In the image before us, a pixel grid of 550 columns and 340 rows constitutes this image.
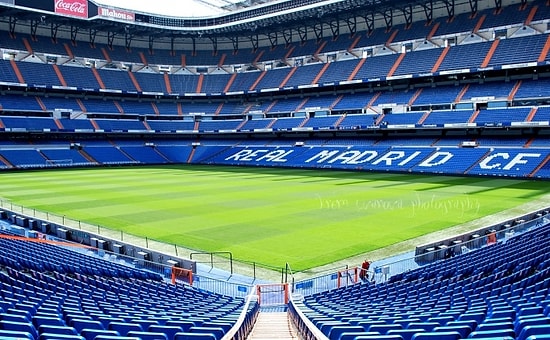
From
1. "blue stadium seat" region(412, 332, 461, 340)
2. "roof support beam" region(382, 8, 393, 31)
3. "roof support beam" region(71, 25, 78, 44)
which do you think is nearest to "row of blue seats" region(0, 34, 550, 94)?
"roof support beam" region(71, 25, 78, 44)

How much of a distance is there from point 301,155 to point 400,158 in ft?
49.0

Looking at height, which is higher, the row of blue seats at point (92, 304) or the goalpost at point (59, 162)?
the goalpost at point (59, 162)

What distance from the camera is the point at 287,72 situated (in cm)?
8012

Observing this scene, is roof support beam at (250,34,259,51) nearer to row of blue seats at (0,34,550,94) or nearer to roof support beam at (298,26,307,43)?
row of blue seats at (0,34,550,94)

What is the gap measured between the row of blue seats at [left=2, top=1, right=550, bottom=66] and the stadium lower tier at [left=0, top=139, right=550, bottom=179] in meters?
16.8

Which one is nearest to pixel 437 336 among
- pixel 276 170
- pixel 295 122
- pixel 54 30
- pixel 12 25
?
pixel 276 170

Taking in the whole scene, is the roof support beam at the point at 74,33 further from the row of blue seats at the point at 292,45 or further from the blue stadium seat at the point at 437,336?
the blue stadium seat at the point at 437,336

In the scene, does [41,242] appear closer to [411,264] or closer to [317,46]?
[411,264]

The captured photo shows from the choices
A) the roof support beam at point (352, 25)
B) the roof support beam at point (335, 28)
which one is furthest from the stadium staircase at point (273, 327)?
the roof support beam at point (335, 28)

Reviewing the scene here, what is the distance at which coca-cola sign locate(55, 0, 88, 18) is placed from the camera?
6888 cm

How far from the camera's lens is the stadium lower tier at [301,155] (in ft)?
162

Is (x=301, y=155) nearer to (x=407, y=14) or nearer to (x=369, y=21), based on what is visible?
(x=369, y=21)

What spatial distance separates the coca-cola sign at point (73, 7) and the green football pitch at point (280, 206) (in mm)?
30538

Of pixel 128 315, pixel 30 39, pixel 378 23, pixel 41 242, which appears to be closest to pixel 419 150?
pixel 378 23
